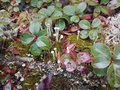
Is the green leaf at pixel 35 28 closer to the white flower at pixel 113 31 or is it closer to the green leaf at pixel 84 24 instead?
the green leaf at pixel 84 24

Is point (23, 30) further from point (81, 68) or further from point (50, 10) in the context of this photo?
point (81, 68)

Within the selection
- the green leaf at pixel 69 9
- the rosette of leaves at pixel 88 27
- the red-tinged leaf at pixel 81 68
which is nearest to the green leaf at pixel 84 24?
the rosette of leaves at pixel 88 27

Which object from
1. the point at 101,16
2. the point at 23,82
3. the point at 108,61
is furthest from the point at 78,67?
the point at 101,16

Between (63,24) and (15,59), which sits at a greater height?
(63,24)

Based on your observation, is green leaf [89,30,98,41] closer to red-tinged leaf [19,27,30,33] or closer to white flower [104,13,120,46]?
white flower [104,13,120,46]

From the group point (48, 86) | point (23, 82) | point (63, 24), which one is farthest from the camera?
point (63, 24)

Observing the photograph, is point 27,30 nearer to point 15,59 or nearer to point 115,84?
point 15,59

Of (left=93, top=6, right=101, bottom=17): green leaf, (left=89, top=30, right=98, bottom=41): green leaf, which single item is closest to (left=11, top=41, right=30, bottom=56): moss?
(left=89, top=30, right=98, bottom=41): green leaf

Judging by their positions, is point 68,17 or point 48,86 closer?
point 48,86
